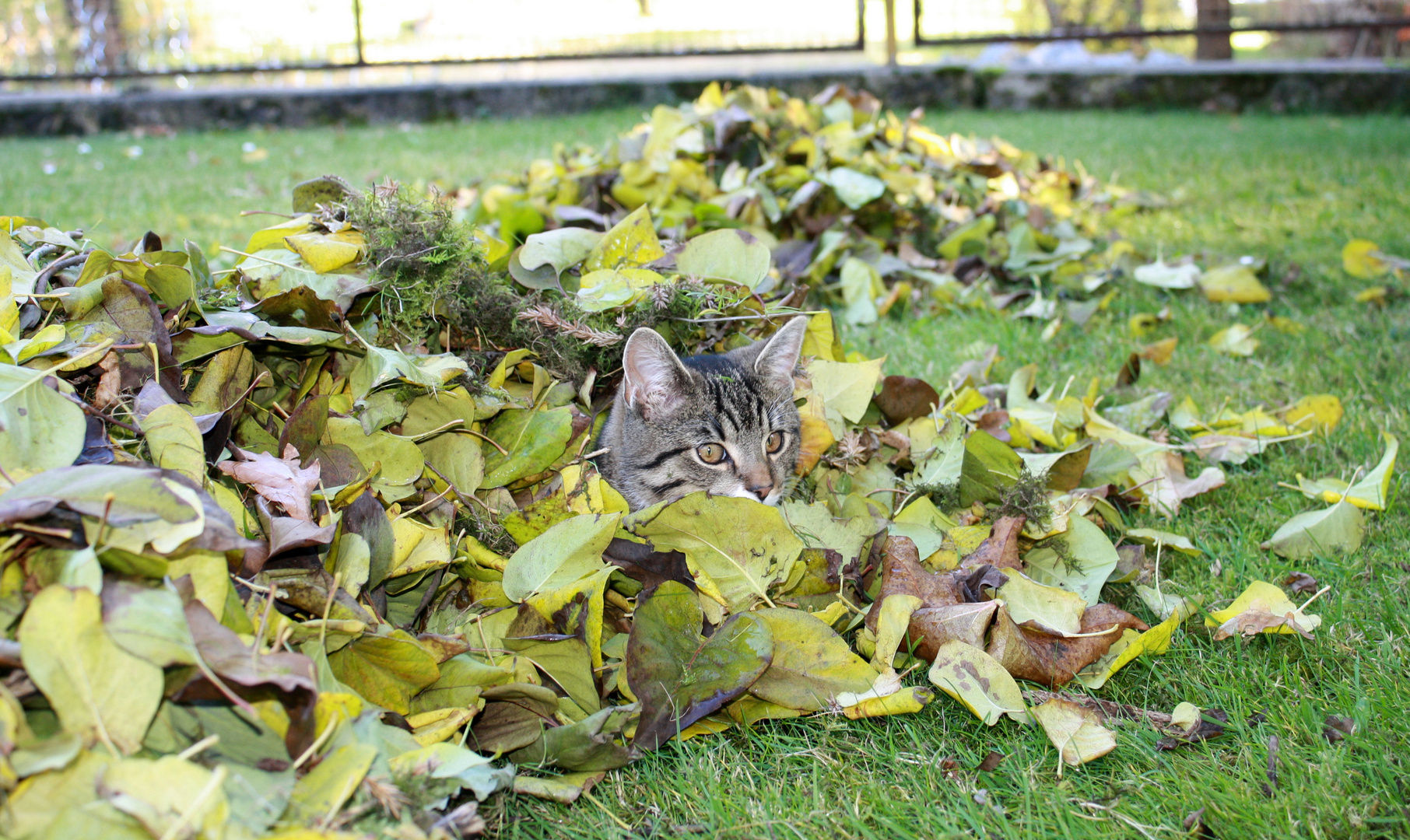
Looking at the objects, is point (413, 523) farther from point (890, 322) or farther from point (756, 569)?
point (890, 322)

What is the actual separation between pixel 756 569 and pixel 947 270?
10.2 ft

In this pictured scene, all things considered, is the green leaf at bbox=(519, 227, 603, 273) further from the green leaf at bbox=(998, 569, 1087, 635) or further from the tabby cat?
the green leaf at bbox=(998, 569, 1087, 635)

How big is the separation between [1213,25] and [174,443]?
11.2 m

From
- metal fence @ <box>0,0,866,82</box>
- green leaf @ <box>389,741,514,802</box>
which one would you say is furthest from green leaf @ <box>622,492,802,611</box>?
metal fence @ <box>0,0,866,82</box>

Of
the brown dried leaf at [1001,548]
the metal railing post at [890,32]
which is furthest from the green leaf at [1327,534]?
the metal railing post at [890,32]

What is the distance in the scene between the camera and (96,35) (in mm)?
10078

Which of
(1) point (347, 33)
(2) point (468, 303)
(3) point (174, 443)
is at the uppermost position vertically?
(1) point (347, 33)

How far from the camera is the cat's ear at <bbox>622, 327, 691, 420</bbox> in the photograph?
7.63 ft

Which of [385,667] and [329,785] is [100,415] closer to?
[385,667]

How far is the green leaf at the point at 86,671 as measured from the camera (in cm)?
137

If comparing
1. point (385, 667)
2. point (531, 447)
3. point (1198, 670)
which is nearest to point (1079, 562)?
point (1198, 670)

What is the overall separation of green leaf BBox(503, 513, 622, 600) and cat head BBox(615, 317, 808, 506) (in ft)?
1.64

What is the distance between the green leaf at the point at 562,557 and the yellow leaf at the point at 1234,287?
3681 mm

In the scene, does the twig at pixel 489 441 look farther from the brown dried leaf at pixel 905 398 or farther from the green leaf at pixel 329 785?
the brown dried leaf at pixel 905 398
